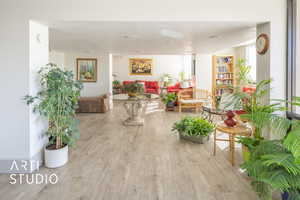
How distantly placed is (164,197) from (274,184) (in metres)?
1.09

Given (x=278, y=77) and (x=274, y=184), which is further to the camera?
(x=278, y=77)

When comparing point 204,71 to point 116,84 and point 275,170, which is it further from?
point 275,170

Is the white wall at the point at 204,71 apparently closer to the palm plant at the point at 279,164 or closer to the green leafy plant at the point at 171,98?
the green leafy plant at the point at 171,98

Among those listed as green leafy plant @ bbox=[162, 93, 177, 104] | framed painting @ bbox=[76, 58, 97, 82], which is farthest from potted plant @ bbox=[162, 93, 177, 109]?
framed painting @ bbox=[76, 58, 97, 82]

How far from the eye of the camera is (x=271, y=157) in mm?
1499

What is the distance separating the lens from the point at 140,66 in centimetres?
1146

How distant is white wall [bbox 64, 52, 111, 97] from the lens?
23.1 feet

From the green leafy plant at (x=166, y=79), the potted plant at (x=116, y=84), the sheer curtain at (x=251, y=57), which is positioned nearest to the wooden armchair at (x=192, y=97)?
the sheer curtain at (x=251, y=57)

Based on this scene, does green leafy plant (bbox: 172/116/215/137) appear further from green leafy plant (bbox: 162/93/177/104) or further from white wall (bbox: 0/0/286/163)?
green leafy plant (bbox: 162/93/177/104)

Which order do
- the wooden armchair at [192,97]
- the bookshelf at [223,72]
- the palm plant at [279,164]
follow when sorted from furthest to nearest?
the bookshelf at [223,72], the wooden armchair at [192,97], the palm plant at [279,164]

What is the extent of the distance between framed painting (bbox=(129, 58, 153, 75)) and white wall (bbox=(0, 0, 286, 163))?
895 centimetres

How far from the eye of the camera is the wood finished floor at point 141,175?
2.05m

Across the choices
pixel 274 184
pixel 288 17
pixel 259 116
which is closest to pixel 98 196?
pixel 274 184

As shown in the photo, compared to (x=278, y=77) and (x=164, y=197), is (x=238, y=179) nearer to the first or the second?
(x=164, y=197)
